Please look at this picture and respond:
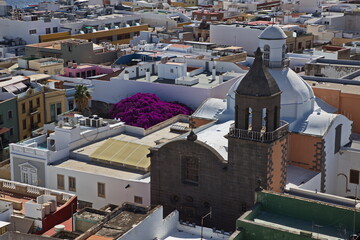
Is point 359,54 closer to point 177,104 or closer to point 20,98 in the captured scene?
point 177,104

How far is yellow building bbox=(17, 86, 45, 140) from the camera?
6076cm

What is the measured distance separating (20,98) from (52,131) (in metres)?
9.73

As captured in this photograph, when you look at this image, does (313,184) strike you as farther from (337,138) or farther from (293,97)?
(293,97)

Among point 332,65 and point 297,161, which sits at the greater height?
point 332,65

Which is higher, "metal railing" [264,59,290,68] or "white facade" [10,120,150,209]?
"metal railing" [264,59,290,68]

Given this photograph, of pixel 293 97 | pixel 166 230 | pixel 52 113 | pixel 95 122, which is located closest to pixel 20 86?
pixel 52 113

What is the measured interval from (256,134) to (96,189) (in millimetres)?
13472

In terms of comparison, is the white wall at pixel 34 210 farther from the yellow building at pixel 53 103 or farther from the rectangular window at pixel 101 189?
the yellow building at pixel 53 103

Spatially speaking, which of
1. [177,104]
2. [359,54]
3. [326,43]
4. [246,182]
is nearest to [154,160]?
[246,182]

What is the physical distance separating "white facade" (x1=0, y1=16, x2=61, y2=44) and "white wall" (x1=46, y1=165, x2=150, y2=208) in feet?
176

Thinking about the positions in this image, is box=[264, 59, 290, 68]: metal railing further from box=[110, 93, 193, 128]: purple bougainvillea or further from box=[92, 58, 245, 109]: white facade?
box=[92, 58, 245, 109]: white facade

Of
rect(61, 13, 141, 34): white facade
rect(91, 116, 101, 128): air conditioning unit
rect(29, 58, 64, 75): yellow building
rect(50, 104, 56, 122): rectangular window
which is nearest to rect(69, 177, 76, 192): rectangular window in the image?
rect(91, 116, 101, 128): air conditioning unit

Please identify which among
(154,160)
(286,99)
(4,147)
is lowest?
(4,147)

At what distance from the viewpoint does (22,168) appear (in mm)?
46906
